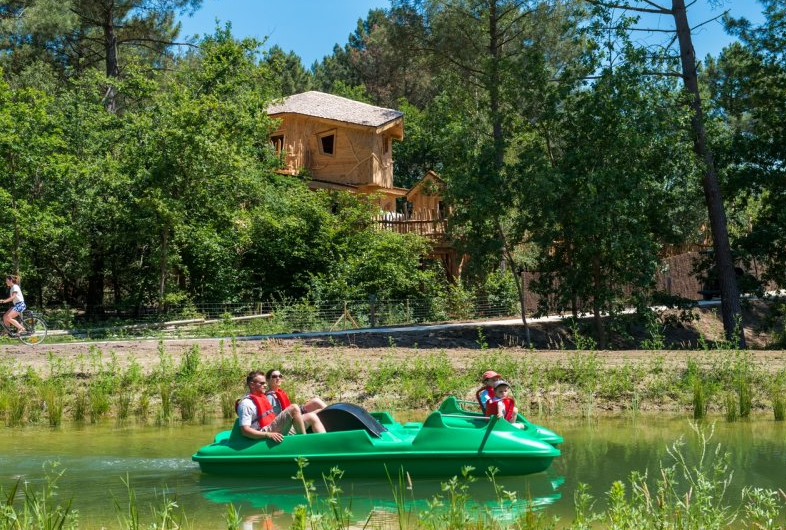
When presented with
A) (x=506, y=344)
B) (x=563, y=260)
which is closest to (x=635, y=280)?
(x=563, y=260)

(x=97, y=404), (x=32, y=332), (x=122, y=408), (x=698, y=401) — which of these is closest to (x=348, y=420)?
(x=122, y=408)

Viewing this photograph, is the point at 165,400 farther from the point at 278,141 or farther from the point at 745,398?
the point at 278,141

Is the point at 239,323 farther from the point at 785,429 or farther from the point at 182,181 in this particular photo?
the point at 785,429

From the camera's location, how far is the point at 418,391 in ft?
53.5

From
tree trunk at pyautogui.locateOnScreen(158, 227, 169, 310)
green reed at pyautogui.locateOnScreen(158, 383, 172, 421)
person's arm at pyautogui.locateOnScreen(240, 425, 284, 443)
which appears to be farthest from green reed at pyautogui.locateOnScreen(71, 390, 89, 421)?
tree trunk at pyautogui.locateOnScreen(158, 227, 169, 310)

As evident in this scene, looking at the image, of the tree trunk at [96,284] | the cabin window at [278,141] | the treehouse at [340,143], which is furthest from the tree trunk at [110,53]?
the cabin window at [278,141]

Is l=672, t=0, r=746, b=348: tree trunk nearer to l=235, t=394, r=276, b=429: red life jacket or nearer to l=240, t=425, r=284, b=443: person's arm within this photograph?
l=235, t=394, r=276, b=429: red life jacket

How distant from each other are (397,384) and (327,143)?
1234 inches

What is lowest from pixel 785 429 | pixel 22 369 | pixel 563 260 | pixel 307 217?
pixel 785 429

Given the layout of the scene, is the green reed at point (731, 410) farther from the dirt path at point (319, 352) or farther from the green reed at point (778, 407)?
the dirt path at point (319, 352)

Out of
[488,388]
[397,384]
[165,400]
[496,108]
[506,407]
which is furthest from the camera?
[496,108]

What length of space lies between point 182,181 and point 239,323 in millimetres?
5158

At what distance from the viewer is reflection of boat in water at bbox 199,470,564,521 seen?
9.11 meters

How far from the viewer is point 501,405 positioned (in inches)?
440
